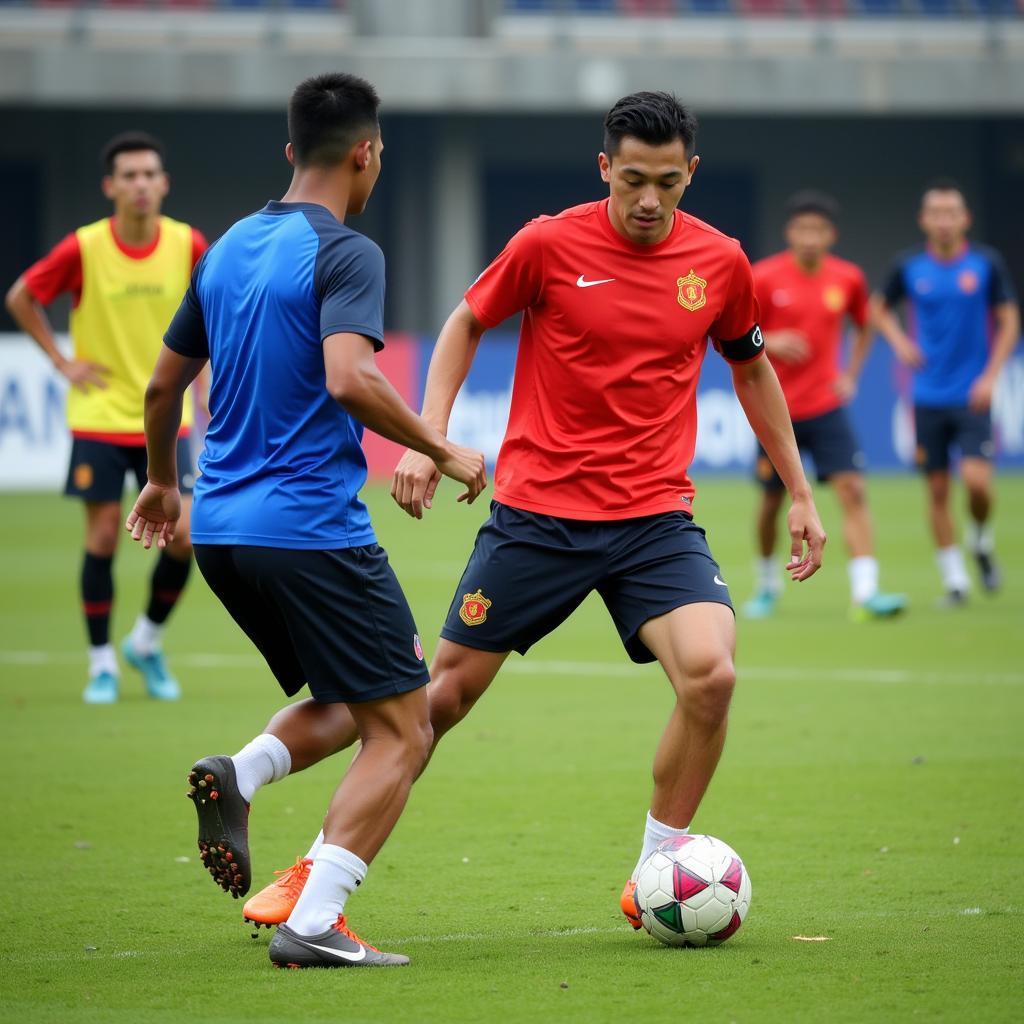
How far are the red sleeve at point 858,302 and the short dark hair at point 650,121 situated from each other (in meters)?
7.74

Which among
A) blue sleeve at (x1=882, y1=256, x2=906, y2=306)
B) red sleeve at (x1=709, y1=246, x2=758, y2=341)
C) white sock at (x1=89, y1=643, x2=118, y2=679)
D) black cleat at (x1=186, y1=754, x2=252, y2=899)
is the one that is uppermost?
red sleeve at (x1=709, y1=246, x2=758, y2=341)

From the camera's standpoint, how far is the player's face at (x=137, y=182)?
9250 millimetres

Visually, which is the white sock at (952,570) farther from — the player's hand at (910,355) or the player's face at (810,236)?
the player's face at (810,236)

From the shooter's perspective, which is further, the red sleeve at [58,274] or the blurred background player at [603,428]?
the red sleeve at [58,274]

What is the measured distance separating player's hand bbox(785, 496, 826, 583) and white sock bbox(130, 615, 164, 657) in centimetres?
457

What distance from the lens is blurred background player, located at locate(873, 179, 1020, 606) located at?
42.8 feet

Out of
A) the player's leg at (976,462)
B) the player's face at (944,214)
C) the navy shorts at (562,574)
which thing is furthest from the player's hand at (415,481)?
the player's face at (944,214)

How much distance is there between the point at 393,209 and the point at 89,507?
962 inches

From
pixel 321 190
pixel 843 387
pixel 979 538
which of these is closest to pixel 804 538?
pixel 321 190

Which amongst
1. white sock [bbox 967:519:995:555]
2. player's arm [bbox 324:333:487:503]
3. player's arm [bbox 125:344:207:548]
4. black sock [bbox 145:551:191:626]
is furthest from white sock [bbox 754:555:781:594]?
player's arm [bbox 324:333:487:503]

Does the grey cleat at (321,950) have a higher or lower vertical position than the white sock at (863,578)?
higher

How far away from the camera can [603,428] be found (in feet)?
17.9

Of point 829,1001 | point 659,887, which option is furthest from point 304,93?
point 829,1001

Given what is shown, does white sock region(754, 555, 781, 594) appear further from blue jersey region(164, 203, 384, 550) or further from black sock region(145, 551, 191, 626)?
blue jersey region(164, 203, 384, 550)
